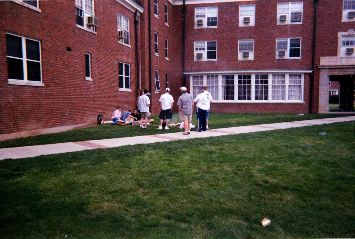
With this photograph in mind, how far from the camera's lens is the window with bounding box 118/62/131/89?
20.3 meters

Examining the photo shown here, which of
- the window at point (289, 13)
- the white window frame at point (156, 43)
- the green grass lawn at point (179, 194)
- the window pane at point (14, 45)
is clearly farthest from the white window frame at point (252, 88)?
the green grass lawn at point (179, 194)

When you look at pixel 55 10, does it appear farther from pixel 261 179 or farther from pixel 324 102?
pixel 324 102

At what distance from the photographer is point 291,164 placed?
23.3 feet

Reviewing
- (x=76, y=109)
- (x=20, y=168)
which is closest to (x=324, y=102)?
(x=76, y=109)

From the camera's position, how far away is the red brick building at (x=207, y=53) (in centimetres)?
1571

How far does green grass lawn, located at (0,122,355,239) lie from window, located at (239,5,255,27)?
22.1 meters

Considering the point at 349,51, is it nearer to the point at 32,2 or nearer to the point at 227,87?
the point at 227,87

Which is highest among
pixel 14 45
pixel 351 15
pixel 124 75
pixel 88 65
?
pixel 351 15

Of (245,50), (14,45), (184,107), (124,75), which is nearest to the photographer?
(14,45)

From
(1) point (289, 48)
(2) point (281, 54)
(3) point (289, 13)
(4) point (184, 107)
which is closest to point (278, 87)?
(2) point (281, 54)

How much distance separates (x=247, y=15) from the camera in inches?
1117

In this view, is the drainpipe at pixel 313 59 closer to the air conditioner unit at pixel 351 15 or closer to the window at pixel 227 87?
the air conditioner unit at pixel 351 15

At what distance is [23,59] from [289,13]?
23472 mm

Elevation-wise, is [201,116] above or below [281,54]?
below
